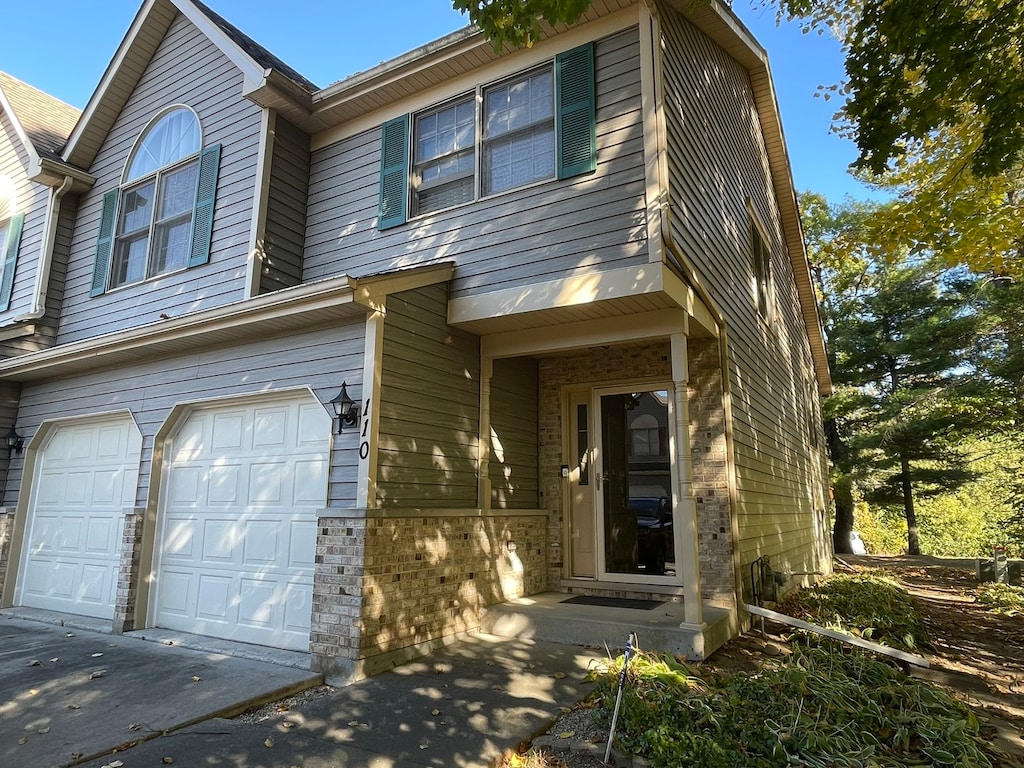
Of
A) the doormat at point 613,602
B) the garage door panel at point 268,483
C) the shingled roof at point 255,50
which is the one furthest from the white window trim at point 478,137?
the doormat at point 613,602

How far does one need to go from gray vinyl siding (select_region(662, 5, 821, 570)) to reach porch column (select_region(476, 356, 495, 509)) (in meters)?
2.32

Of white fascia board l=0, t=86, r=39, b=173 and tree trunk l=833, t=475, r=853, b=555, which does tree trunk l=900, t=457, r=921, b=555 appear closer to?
tree trunk l=833, t=475, r=853, b=555

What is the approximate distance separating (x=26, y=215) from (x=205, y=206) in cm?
405

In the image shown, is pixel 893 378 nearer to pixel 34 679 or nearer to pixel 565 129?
pixel 565 129

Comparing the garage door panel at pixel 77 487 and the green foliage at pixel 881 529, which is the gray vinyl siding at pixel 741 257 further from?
the green foliage at pixel 881 529

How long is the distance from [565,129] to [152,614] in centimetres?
647

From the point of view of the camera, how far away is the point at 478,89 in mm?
6922

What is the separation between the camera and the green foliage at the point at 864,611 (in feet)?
20.6

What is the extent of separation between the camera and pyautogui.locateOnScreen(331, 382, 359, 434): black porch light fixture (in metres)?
5.31

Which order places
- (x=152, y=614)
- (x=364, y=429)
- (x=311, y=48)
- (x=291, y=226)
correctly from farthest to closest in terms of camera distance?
(x=311, y=48) < (x=291, y=226) < (x=152, y=614) < (x=364, y=429)

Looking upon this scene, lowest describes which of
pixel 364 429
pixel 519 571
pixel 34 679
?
pixel 34 679

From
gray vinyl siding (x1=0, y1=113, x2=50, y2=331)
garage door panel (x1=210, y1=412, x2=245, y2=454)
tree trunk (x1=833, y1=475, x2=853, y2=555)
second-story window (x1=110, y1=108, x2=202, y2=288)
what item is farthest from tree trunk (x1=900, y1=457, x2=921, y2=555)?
gray vinyl siding (x1=0, y1=113, x2=50, y2=331)

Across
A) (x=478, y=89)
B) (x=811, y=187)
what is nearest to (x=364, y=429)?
(x=478, y=89)

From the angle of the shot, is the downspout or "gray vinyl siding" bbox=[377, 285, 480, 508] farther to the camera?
the downspout
